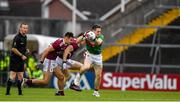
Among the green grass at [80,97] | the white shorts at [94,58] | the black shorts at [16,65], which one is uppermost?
→ the white shorts at [94,58]

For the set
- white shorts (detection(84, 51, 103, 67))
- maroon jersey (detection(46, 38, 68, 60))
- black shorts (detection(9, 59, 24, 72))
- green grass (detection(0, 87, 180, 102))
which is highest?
maroon jersey (detection(46, 38, 68, 60))

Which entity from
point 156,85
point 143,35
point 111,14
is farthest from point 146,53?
point 111,14

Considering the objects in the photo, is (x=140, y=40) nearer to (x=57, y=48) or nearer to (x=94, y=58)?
(x=94, y=58)

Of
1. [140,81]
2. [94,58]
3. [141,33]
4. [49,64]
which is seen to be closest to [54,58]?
[49,64]

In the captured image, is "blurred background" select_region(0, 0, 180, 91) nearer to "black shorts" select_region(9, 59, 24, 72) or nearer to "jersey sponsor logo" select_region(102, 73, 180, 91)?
"jersey sponsor logo" select_region(102, 73, 180, 91)

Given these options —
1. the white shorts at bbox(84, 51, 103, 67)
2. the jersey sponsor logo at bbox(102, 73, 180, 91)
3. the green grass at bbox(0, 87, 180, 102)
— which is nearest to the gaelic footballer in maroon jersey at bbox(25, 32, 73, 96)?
the green grass at bbox(0, 87, 180, 102)

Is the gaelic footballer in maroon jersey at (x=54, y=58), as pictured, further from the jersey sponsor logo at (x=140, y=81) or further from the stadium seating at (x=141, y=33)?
the stadium seating at (x=141, y=33)

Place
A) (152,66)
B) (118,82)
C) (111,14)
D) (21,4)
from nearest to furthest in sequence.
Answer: (118,82), (152,66), (111,14), (21,4)

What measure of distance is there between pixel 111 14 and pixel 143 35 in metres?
17.3

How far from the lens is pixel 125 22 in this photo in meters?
39.5

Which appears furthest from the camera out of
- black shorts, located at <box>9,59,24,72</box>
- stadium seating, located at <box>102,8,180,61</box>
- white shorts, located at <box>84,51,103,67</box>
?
stadium seating, located at <box>102,8,180,61</box>

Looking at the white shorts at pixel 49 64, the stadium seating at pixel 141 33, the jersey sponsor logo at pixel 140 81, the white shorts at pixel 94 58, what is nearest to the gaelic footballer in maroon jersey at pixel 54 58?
the white shorts at pixel 49 64

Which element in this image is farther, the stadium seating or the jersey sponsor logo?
the stadium seating

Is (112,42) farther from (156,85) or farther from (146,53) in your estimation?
(156,85)
